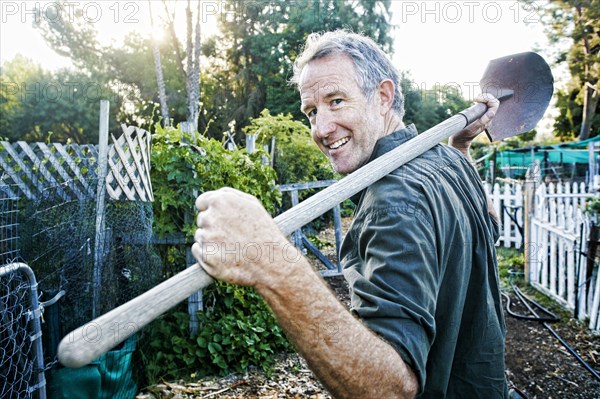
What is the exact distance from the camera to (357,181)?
51.5 inches

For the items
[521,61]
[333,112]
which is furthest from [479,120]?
[333,112]

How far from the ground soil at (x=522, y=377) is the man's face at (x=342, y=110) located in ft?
9.81

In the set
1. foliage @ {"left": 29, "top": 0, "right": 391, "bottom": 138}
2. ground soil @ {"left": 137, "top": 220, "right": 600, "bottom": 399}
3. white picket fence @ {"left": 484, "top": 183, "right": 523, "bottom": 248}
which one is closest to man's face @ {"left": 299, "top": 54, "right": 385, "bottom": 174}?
ground soil @ {"left": 137, "top": 220, "right": 600, "bottom": 399}

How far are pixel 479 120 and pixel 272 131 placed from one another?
7.34 m

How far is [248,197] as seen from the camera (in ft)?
3.35

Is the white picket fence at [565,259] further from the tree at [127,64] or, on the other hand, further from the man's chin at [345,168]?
the tree at [127,64]

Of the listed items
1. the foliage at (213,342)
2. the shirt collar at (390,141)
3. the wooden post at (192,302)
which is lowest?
the foliage at (213,342)

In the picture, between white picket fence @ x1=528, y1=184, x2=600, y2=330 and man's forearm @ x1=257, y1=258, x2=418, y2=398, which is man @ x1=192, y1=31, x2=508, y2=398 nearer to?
man's forearm @ x1=257, y1=258, x2=418, y2=398

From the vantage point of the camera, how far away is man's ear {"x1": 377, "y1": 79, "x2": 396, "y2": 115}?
1759 mm

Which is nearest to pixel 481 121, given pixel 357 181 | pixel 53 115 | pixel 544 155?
pixel 357 181

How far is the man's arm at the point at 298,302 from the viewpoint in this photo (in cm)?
96

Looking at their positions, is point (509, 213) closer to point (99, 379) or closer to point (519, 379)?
point (519, 379)

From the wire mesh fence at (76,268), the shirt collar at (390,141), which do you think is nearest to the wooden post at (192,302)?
the wire mesh fence at (76,268)

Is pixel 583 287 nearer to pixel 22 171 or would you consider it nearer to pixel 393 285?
pixel 393 285
